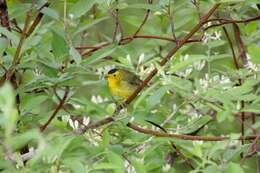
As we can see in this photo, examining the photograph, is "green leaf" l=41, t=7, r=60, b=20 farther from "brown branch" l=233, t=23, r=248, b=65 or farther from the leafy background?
"brown branch" l=233, t=23, r=248, b=65

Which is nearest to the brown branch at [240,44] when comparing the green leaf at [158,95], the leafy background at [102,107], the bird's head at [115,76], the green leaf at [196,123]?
the leafy background at [102,107]

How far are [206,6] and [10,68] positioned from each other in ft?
4.17

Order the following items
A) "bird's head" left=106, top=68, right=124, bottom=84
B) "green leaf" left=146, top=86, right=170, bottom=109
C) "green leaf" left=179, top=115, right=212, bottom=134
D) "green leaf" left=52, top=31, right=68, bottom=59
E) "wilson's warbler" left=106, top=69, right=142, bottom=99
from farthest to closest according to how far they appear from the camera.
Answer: "bird's head" left=106, top=68, right=124, bottom=84
"wilson's warbler" left=106, top=69, right=142, bottom=99
"green leaf" left=179, top=115, right=212, bottom=134
"green leaf" left=52, top=31, right=68, bottom=59
"green leaf" left=146, top=86, right=170, bottom=109

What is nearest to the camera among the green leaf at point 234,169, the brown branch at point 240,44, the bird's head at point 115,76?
the green leaf at point 234,169

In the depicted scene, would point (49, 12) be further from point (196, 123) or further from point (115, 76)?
point (115, 76)

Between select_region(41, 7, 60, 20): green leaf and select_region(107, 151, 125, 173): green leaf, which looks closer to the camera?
select_region(107, 151, 125, 173): green leaf

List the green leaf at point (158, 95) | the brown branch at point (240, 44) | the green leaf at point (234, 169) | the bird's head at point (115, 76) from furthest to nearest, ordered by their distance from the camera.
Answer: the bird's head at point (115, 76), the brown branch at point (240, 44), the green leaf at point (158, 95), the green leaf at point (234, 169)

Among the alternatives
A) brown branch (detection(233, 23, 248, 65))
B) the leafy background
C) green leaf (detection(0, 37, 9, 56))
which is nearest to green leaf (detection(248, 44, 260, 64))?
the leafy background

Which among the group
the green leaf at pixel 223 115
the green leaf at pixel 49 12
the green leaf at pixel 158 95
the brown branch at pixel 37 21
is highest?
the green leaf at pixel 49 12

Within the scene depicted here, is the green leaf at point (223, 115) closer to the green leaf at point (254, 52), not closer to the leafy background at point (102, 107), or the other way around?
the leafy background at point (102, 107)

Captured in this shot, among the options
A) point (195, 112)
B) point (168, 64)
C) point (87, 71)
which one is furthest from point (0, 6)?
point (195, 112)

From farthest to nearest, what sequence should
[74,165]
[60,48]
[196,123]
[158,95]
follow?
[196,123] → [60,48] → [158,95] → [74,165]

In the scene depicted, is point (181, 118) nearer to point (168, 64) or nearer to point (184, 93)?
point (168, 64)

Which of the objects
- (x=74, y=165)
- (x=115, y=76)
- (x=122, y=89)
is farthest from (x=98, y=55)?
(x=115, y=76)
